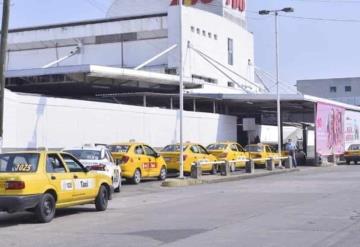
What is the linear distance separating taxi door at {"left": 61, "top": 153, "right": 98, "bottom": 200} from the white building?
42.0m

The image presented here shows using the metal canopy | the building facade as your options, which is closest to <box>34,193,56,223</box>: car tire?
the metal canopy

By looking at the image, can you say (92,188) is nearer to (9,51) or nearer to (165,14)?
(165,14)

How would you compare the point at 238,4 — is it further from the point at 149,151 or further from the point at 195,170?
the point at 149,151

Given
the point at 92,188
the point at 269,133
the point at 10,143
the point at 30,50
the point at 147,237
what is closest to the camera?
the point at 147,237

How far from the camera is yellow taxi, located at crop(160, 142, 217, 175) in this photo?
3056 cm

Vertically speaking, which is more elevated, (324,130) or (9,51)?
(9,51)

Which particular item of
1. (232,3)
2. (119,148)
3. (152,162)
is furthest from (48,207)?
(232,3)

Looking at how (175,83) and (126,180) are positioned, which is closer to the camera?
(126,180)

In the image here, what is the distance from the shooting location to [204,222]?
13.4m

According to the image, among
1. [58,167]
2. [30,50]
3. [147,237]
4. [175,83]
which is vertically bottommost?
[147,237]

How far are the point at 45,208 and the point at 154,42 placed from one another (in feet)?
164

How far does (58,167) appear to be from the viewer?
14727mm

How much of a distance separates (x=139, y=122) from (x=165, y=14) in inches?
1077

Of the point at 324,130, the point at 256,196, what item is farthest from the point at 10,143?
the point at 324,130
